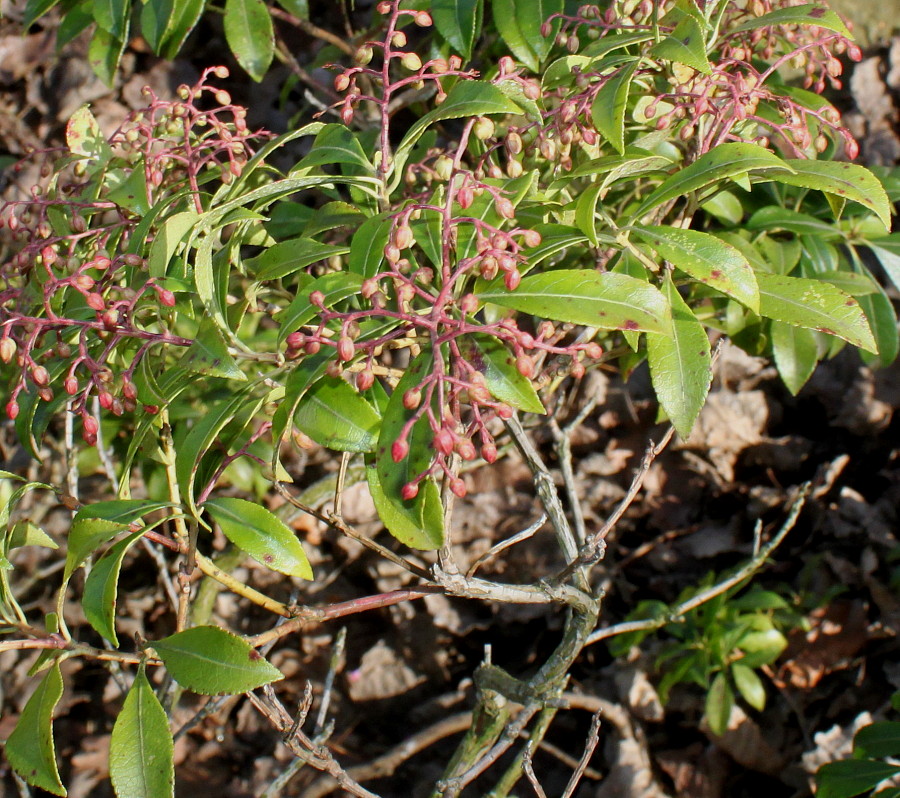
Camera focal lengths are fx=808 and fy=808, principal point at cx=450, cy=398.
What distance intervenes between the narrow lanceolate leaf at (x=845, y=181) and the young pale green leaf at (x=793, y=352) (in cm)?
52

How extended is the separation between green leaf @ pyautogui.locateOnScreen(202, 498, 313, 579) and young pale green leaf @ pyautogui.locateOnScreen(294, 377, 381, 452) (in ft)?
0.43

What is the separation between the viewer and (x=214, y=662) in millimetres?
1024

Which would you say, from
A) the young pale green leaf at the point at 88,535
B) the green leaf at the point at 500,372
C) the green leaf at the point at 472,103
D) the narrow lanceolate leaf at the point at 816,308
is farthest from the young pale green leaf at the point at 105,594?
the narrow lanceolate leaf at the point at 816,308

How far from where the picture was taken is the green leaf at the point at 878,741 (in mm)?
1590

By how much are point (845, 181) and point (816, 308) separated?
0.52 feet

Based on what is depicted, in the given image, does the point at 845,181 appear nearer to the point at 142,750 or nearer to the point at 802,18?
the point at 802,18

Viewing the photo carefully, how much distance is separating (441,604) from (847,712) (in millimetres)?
1191

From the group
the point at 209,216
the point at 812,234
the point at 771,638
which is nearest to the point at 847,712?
the point at 771,638

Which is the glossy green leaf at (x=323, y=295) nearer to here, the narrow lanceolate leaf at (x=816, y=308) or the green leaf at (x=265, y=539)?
the green leaf at (x=265, y=539)

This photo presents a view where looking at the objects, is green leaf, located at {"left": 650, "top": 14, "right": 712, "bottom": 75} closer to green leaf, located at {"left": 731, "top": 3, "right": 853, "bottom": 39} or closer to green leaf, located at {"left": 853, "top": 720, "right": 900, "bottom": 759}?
green leaf, located at {"left": 731, "top": 3, "right": 853, "bottom": 39}

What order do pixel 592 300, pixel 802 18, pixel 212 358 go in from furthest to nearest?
1. pixel 802 18
2. pixel 212 358
3. pixel 592 300

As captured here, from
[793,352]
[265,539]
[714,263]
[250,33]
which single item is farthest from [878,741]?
[250,33]

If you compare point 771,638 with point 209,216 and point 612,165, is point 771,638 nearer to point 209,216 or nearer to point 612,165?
point 612,165

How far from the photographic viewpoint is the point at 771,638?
217 cm
